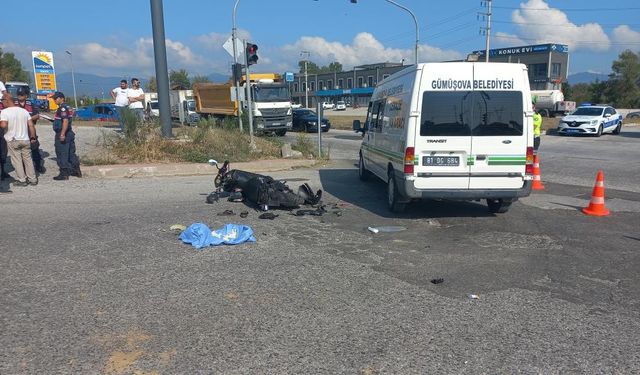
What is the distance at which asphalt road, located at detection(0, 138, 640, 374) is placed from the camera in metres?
3.35

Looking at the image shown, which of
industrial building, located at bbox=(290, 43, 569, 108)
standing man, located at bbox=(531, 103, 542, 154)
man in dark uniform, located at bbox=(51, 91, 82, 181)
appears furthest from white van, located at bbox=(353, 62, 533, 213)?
industrial building, located at bbox=(290, 43, 569, 108)

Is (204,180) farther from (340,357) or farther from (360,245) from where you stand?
(340,357)

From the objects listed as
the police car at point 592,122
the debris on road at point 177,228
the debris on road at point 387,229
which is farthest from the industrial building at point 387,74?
the debris on road at point 177,228

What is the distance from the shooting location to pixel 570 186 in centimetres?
1108

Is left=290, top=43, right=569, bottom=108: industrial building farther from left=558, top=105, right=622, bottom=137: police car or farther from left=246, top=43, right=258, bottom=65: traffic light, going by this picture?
left=246, top=43, right=258, bottom=65: traffic light

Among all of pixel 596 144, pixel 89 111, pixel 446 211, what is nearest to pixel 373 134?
pixel 446 211

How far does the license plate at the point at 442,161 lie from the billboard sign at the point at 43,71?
46.3 metres

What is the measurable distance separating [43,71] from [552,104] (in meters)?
51.1

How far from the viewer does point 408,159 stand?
7137 millimetres

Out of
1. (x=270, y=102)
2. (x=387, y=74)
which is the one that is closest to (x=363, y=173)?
(x=270, y=102)

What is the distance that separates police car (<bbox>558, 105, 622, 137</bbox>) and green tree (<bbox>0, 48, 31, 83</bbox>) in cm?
6739

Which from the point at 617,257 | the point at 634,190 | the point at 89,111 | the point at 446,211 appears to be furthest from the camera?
the point at 89,111

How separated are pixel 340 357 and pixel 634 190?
9.87 metres

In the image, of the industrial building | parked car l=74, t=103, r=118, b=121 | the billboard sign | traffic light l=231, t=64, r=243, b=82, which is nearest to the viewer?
traffic light l=231, t=64, r=243, b=82
